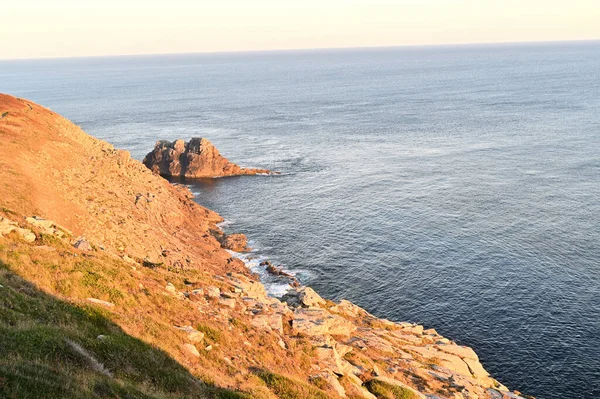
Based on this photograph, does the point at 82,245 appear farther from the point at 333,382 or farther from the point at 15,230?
the point at 333,382

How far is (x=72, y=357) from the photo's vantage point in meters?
20.2

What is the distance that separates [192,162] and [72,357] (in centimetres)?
10922

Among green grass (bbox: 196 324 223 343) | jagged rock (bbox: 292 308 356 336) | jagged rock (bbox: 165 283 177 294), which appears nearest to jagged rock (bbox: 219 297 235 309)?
jagged rock (bbox: 165 283 177 294)

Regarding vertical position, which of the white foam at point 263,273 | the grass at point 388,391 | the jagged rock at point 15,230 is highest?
the jagged rock at point 15,230

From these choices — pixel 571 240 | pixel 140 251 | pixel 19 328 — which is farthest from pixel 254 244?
pixel 19 328

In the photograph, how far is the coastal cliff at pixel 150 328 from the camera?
2092cm

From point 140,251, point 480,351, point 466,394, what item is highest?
point 140,251

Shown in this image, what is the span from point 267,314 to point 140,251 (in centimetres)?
2463

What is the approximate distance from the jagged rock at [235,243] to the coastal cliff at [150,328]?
9.92 metres

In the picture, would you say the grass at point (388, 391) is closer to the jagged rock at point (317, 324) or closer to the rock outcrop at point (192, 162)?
the jagged rock at point (317, 324)

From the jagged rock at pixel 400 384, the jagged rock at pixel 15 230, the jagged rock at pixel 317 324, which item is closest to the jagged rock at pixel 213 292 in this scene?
the jagged rock at pixel 317 324

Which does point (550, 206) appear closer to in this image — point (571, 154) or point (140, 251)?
point (571, 154)

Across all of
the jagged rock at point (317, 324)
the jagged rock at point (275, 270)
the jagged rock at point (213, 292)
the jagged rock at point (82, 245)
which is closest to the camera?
the jagged rock at point (82, 245)

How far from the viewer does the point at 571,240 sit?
76.5 m
